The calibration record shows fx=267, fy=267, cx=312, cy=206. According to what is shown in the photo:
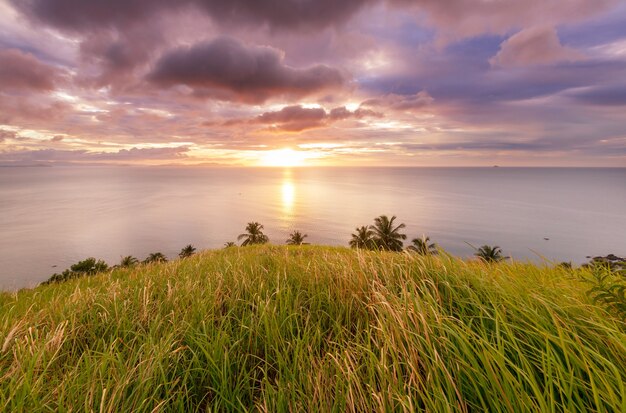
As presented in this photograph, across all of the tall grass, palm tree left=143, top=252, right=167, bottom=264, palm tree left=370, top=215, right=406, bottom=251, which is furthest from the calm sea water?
the tall grass

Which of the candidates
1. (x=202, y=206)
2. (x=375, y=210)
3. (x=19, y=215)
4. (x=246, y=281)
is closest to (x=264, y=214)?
(x=202, y=206)

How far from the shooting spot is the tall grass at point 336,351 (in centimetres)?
208

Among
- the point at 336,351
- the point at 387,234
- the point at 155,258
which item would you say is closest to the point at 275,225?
the point at 155,258

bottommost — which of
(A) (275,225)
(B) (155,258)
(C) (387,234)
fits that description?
(A) (275,225)

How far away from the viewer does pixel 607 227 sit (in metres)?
123

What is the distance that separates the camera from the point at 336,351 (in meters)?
2.54

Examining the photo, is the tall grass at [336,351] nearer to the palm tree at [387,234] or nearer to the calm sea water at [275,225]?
the palm tree at [387,234]

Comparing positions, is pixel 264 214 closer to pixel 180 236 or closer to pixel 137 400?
pixel 180 236

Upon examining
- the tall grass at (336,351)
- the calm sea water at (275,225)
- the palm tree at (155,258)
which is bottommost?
the calm sea water at (275,225)

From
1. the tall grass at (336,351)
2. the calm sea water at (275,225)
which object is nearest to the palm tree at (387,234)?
the tall grass at (336,351)

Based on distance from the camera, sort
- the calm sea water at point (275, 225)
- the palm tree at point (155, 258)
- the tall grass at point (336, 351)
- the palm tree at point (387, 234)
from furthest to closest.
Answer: the calm sea water at point (275, 225) → the palm tree at point (387, 234) → the palm tree at point (155, 258) → the tall grass at point (336, 351)

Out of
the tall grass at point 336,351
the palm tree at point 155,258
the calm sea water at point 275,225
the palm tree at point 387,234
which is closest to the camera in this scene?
the tall grass at point 336,351

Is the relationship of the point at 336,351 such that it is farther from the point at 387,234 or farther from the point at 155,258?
the point at 155,258

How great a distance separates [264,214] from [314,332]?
166816mm
